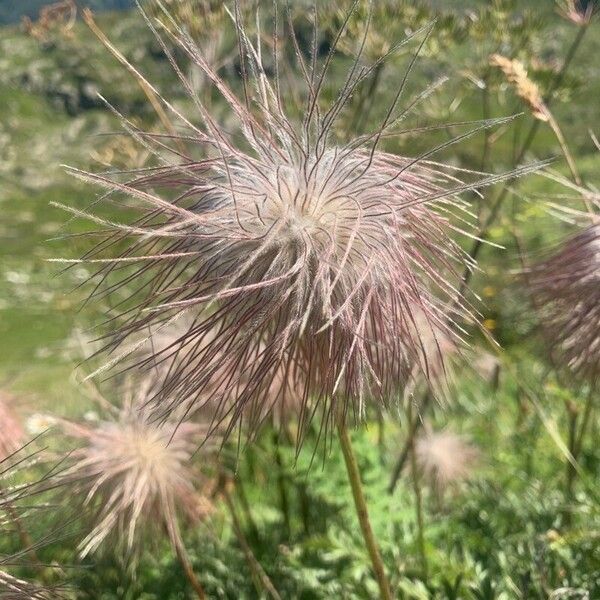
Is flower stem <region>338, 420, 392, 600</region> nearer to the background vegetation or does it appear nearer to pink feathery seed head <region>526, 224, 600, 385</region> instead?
the background vegetation

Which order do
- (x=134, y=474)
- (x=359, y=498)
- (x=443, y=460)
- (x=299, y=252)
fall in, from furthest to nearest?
(x=443, y=460) → (x=134, y=474) → (x=359, y=498) → (x=299, y=252)

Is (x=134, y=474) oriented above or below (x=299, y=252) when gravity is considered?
below

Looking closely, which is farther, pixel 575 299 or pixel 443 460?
pixel 443 460

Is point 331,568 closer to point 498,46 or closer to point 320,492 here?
point 320,492

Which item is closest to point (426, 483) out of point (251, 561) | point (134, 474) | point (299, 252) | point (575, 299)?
point (251, 561)

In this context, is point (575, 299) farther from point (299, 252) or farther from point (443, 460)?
point (443, 460)

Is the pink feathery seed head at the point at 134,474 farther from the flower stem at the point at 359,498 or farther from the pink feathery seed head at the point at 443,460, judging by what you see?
the pink feathery seed head at the point at 443,460
